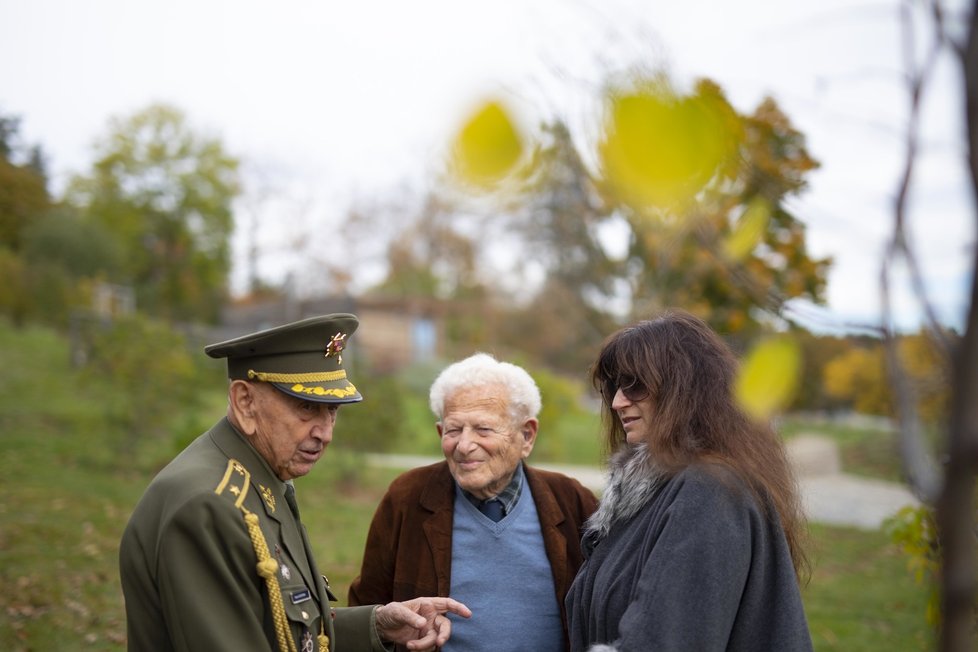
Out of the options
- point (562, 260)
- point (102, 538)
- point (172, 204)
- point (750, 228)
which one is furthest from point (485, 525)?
point (172, 204)

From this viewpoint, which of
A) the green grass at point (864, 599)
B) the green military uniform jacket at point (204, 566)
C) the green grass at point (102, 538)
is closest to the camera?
the green military uniform jacket at point (204, 566)

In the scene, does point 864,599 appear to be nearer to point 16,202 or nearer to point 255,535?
point 255,535

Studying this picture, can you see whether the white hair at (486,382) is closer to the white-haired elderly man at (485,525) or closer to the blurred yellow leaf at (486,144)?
the white-haired elderly man at (485,525)

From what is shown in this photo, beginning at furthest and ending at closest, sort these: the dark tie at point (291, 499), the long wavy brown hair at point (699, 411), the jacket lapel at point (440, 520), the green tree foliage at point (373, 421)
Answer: the green tree foliage at point (373, 421) < the jacket lapel at point (440, 520) < the dark tie at point (291, 499) < the long wavy brown hair at point (699, 411)

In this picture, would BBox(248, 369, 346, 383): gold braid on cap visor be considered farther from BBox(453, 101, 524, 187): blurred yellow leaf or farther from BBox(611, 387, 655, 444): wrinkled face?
BBox(453, 101, 524, 187): blurred yellow leaf

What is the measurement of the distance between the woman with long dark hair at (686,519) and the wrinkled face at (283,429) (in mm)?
943

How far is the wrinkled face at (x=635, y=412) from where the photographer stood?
264cm

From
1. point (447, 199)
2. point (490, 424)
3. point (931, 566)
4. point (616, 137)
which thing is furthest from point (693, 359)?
point (931, 566)

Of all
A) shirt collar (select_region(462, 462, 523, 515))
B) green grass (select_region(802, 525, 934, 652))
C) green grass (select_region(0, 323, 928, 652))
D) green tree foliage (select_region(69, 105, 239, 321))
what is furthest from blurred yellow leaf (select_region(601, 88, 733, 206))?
green tree foliage (select_region(69, 105, 239, 321))

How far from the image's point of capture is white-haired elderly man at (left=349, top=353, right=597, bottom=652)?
3.12 metres

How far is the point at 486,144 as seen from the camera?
95 centimetres

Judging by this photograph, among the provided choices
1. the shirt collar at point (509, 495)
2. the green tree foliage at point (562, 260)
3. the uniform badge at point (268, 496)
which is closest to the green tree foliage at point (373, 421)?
the green tree foliage at point (562, 260)

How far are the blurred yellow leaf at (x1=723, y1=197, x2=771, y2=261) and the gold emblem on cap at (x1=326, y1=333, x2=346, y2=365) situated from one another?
1988mm

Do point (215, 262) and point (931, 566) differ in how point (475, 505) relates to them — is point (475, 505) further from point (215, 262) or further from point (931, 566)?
point (215, 262)
